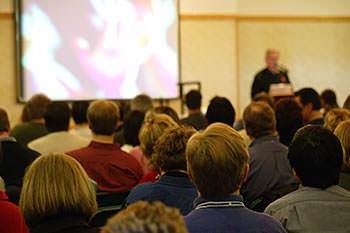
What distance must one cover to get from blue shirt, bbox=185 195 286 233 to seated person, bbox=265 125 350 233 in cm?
31

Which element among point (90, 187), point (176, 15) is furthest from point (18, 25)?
point (90, 187)

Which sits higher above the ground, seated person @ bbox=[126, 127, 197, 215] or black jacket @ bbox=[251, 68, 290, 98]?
black jacket @ bbox=[251, 68, 290, 98]

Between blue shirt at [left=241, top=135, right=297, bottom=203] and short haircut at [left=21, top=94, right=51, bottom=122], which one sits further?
short haircut at [left=21, top=94, right=51, bottom=122]

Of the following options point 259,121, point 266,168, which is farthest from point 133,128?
point 266,168

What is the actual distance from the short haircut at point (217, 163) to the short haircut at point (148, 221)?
3.36 ft

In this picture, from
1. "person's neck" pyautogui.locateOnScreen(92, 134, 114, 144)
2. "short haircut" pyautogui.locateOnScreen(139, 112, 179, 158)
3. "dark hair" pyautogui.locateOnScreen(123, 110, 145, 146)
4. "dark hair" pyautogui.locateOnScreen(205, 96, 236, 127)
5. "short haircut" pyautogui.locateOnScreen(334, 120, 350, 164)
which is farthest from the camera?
"dark hair" pyautogui.locateOnScreen(205, 96, 236, 127)

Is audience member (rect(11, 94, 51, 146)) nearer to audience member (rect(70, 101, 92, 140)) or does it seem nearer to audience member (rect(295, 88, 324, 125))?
audience member (rect(70, 101, 92, 140))

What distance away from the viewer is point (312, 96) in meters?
5.77

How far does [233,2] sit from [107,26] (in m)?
2.13

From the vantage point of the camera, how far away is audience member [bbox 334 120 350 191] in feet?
9.77

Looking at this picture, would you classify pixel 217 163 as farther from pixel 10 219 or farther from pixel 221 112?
pixel 221 112

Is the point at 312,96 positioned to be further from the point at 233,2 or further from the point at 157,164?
the point at 233,2

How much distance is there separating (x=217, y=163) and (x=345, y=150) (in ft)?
3.64

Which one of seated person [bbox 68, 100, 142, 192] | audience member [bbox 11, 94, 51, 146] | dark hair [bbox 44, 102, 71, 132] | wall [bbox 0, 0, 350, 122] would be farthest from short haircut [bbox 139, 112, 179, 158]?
wall [bbox 0, 0, 350, 122]
